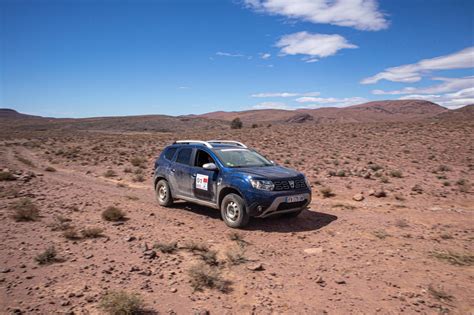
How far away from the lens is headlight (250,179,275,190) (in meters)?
6.85

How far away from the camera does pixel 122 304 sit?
3809 millimetres

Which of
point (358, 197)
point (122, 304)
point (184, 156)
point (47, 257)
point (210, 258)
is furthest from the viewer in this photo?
point (358, 197)

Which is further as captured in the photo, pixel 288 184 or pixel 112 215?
pixel 112 215

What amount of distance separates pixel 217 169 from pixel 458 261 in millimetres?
4692

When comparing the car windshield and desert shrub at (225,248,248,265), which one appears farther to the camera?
the car windshield

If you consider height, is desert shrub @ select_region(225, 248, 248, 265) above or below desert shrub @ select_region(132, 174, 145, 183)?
below

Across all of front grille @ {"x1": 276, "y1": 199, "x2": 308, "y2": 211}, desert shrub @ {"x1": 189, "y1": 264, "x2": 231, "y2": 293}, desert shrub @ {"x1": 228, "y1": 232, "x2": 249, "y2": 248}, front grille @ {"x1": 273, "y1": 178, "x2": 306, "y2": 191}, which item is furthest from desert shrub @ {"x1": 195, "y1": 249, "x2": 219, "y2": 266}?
front grille @ {"x1": 273, "y1": 178, "x2": 306, "y2": 191}

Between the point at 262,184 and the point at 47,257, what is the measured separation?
3.93m

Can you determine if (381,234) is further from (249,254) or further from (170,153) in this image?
(170,153)

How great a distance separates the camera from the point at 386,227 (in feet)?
23.6

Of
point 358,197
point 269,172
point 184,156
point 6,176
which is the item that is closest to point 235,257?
point 269,172

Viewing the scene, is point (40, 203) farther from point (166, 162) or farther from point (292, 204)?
point (292, 204)

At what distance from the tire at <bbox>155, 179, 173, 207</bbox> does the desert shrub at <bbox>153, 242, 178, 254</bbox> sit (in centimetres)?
323

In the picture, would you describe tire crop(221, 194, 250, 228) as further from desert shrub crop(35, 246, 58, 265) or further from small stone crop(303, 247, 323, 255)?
desert shrub crop(35, 246, 58, 265)
